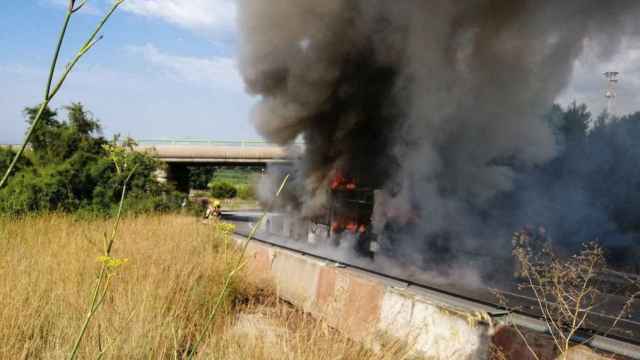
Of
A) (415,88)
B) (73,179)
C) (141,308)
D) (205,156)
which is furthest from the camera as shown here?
(205,156)

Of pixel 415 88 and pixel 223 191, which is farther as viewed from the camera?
pixel 223 191

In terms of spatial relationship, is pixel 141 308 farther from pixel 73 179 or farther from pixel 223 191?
pixel 223 191

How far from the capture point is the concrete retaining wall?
133 inches

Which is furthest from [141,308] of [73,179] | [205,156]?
[205,156]

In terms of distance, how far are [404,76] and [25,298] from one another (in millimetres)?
13208

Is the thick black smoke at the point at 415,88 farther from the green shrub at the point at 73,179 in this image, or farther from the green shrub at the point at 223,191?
the green shrub at the point at 223,191

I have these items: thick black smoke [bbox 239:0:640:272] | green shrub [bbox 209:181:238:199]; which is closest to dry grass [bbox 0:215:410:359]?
thick black smoke [bbox 239:0:640:272]

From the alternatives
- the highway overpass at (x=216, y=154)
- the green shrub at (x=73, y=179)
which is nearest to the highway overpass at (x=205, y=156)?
the highway overpass at (x=216, y=154)

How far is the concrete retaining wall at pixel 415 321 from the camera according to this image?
339 cm

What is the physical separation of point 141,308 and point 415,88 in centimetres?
1249

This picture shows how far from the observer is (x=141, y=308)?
332 cm

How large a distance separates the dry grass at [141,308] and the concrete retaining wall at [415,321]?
27 centimetres

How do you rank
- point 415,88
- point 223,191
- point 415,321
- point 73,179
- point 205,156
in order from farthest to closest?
point 223,191
point 205,156
point 415,88
point 73,179
point 415,321

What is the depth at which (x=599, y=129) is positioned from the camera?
18625 mm
